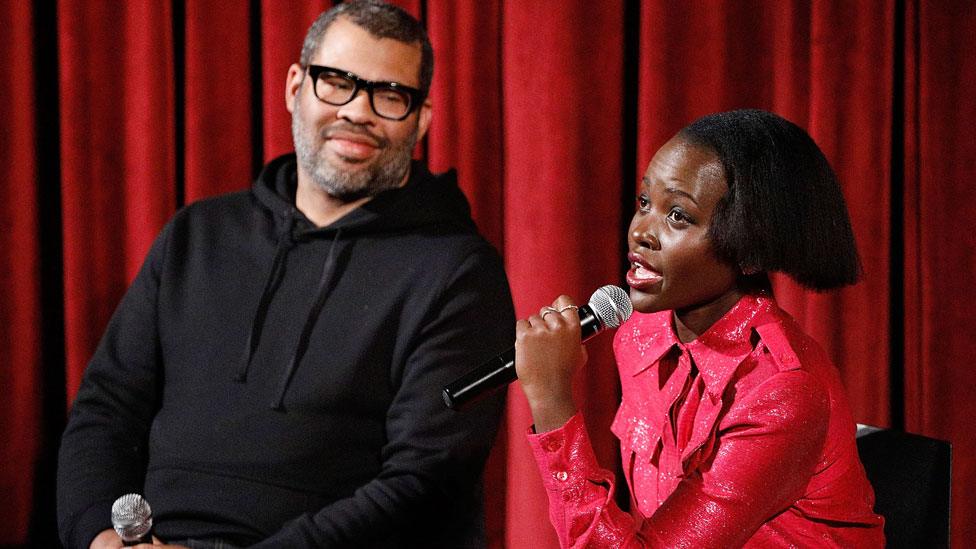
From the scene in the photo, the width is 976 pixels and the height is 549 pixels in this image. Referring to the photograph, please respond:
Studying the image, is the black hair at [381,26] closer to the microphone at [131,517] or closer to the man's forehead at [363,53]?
the man's forehead at [363,53]

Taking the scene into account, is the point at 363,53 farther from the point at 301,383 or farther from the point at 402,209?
the point at 301,383

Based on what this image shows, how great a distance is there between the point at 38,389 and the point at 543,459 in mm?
1452

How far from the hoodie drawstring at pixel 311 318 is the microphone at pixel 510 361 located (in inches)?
20.5

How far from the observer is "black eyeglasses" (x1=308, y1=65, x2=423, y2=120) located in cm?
162

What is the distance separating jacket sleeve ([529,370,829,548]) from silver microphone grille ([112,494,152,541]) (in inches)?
25.1

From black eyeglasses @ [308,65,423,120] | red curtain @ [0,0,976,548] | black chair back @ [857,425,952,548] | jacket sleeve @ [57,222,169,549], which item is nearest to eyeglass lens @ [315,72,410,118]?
black eyeglasses @ [308,65,423,120]

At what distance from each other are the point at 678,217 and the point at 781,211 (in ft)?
0.40

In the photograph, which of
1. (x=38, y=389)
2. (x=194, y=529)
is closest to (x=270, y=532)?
(x=194, y=529)

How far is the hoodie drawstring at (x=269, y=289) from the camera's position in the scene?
1537 mm

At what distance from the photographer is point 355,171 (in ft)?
5.41

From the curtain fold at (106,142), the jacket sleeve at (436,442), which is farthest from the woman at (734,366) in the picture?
the curtain fold at (106,142)

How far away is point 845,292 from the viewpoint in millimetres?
1815

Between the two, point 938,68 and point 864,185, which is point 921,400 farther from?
point 938,68

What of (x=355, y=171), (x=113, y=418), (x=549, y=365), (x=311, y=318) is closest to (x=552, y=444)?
(x=549, y=365)
